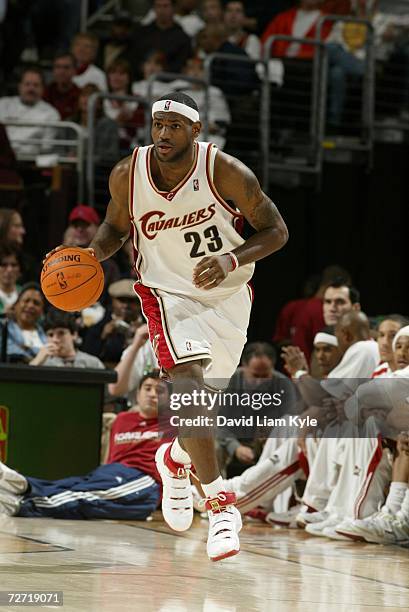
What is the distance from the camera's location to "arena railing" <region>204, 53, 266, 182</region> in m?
12.8

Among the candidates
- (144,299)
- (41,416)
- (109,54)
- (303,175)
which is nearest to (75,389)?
(41,416)

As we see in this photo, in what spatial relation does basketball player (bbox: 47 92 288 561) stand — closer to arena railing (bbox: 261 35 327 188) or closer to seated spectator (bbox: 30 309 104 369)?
seated spectator (bbox: 30 309 104 369)

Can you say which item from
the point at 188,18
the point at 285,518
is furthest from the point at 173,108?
the point at 188,18

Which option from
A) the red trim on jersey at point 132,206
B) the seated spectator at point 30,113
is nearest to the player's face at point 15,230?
the seated spectator at point 30,113

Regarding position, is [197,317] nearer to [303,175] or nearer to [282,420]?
[282,420]

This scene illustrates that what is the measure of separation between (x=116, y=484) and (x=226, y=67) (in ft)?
19.5

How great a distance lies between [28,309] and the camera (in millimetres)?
9828

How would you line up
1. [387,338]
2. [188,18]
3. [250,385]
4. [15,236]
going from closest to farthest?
[387,338], [250,385], [15,236], [188,18]

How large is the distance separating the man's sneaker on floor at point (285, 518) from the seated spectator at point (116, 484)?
0.83 meters

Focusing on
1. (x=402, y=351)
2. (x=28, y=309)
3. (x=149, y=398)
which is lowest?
(x=149, y=398)

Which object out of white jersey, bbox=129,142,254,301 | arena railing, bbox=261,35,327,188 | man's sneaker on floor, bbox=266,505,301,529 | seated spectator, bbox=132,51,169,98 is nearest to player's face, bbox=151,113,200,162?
white jersey, bbox=129,142,254,301

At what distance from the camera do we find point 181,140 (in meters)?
6.05

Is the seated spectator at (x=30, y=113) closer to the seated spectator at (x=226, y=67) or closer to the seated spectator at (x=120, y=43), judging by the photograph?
the seated spectator at (x=120, y=43)

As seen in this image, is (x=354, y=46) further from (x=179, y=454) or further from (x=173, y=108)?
A: (x=179, y=454)
